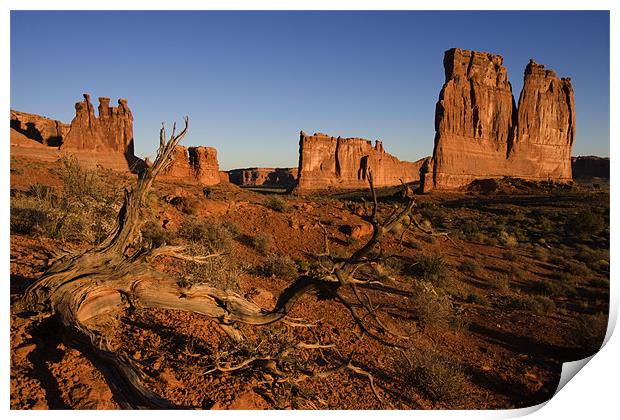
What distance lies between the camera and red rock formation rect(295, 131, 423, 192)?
217 feet

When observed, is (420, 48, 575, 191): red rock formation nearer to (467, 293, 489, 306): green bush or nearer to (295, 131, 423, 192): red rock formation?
(295, 131, 423, 192): red rock formation

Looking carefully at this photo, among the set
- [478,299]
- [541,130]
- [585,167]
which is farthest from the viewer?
[585,167]

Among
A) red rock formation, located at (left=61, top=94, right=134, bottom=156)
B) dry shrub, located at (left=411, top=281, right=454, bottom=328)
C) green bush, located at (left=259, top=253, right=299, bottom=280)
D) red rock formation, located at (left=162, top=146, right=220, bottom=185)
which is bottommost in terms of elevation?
dry shrub, located at (left=411, top=281, right=454, bottom=328)

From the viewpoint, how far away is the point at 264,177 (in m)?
109

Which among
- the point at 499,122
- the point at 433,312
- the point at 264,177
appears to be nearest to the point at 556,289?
the point at 433,312

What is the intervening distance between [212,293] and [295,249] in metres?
9.06

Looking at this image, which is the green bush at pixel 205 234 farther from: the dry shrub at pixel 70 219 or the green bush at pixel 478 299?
the green bush at pixel 478 299

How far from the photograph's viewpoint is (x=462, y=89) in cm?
5003

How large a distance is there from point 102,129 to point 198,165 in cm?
1993

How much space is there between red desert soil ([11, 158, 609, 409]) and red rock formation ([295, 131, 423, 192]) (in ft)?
165

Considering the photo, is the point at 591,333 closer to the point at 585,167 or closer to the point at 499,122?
the point at 499,122

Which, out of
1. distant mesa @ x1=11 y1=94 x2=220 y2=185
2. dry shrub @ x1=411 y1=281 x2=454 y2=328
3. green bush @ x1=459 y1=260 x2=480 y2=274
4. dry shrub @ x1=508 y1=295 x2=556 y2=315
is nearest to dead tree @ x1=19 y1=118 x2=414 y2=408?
dry shrub @ x1=411 y1=281 x2=454 y2=328
